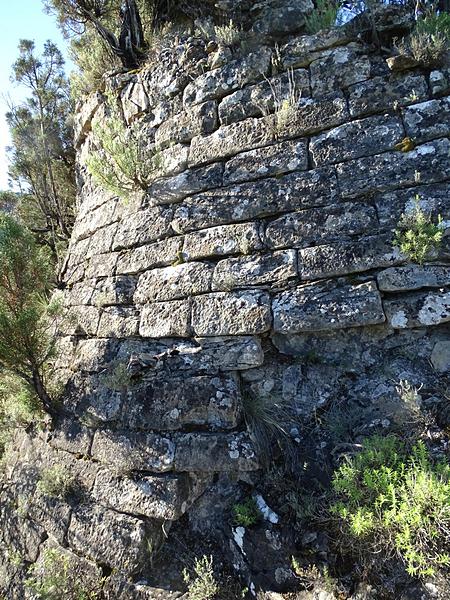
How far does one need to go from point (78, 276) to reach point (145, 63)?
2.31 m

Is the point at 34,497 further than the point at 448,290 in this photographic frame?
Yes

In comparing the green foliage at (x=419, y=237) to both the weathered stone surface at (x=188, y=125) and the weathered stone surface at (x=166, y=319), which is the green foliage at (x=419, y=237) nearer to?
the weathered stone surface at (x=166, y=319)

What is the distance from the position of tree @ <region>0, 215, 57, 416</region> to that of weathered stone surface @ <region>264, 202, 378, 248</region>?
1948 mm

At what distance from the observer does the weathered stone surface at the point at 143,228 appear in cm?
325

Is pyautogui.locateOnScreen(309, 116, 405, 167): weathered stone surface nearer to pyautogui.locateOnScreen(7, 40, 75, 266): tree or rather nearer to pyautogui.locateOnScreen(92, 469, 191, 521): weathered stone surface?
pyautogui.locateOnScreen(92, 469, 191, 521): weathered stone surface

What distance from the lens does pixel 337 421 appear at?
7.79 feet

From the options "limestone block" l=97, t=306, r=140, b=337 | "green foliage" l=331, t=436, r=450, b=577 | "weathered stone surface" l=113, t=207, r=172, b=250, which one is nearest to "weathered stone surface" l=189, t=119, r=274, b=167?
"weathered stone surface" l=113, t=207, r=172, b=250

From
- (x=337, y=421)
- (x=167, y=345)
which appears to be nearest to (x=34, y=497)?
(x=167, y=345)

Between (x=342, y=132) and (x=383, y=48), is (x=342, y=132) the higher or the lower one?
the lower one

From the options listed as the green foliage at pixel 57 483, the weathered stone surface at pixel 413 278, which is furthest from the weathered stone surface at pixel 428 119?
the green foliage at pixel 57 483

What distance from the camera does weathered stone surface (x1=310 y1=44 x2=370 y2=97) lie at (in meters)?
3.02

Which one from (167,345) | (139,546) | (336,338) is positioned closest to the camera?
(139,546)

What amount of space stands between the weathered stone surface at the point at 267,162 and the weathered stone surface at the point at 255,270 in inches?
26.6

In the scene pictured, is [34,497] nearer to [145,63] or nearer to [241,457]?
[241,457]
